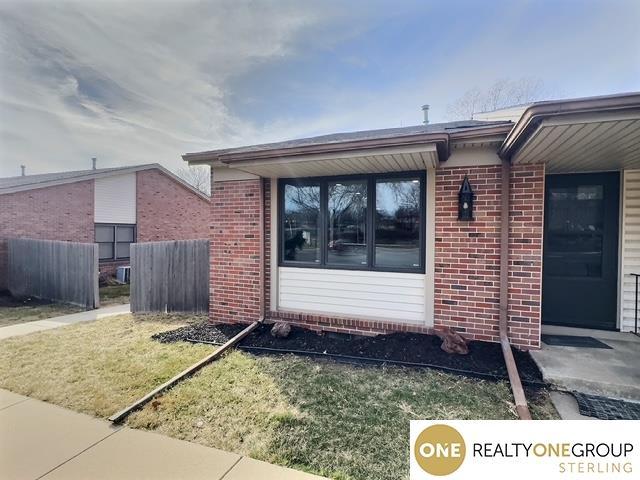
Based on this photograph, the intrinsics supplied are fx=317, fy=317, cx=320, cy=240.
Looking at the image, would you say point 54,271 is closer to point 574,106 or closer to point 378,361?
point 378,361

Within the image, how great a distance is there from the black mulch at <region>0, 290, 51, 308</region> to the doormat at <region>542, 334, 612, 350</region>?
11.7m

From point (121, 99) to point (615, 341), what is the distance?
9.32m

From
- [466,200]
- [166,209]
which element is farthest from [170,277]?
[166,209]

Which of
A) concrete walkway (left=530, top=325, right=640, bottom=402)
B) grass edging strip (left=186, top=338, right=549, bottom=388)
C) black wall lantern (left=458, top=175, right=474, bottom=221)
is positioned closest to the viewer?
concrete walkway (left=530, top=325, right=640, bottom=402)

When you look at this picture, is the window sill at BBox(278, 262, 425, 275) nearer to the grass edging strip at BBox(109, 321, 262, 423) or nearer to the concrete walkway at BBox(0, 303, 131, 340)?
the grass edging strip at BBox(109, 321, 262, 423)

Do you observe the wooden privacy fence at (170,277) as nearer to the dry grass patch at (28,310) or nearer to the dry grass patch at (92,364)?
the dry grass patch at (92,364)

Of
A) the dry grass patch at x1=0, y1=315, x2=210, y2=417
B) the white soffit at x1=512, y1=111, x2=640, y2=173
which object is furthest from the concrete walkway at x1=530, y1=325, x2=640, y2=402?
the dry grass patch at x1=0, y1=315, x2=210, y2=417

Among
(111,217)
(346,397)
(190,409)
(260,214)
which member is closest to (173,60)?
(260,214)

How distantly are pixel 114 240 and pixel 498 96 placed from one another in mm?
17635

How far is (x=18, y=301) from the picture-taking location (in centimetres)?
905

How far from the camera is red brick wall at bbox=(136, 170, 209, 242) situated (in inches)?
562

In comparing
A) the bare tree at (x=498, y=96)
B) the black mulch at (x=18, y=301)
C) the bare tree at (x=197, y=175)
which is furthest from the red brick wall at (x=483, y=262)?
the bare tree at (x=197, y=175)

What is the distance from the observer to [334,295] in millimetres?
5176

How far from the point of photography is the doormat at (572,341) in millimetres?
4211
